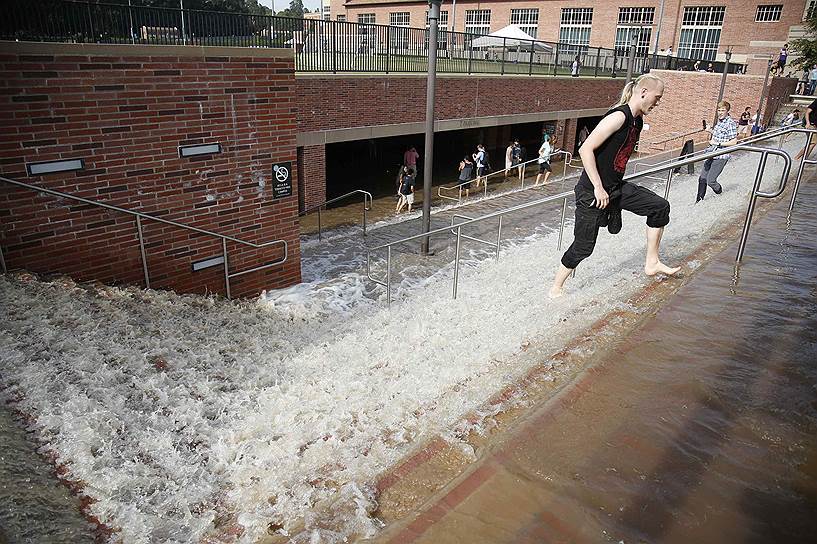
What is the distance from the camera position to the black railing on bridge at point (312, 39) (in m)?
6.88

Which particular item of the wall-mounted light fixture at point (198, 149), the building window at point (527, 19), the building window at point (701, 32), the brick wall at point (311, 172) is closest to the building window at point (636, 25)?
the building window at point (701, 32)

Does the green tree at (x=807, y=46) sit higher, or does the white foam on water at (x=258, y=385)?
the green tree at (x=807, y=46)

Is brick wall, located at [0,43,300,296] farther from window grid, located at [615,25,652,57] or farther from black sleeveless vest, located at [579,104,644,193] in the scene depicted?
window grid, located at [615,25,652,57]

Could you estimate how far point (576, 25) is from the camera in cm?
4991

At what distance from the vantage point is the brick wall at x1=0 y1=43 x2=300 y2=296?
613 cm

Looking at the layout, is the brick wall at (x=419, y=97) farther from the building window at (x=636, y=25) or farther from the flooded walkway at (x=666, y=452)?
the building window at (x=636, y=25)

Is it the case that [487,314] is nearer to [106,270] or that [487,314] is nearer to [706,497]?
[706,497]

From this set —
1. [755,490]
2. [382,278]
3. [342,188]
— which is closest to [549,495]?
[755,490]

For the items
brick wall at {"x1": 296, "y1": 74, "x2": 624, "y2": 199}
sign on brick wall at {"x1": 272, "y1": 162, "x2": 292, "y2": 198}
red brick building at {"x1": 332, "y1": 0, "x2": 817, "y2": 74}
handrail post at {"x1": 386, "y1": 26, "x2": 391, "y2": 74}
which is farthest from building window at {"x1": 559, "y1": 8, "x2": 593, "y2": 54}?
sign on brick wall at {"x1": 272, "y1": 162, "x2": 292, "y2": 198}

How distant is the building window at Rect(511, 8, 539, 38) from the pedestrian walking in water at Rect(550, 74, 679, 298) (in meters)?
51.2

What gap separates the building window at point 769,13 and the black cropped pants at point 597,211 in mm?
44700

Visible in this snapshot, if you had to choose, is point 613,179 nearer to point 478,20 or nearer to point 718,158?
point 718,158

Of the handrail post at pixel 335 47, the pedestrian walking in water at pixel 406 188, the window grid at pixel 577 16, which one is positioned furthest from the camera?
the window grid at pixel 577 16

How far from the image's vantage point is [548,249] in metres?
8.99
